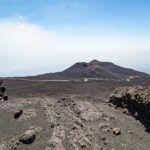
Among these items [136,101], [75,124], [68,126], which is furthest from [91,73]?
[68,126]

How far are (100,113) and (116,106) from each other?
5072mm

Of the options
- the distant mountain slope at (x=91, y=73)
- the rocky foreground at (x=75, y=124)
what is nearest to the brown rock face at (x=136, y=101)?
the rocky foreground at (x=75, y=124)

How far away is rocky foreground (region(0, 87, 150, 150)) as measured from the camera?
34.2 metres

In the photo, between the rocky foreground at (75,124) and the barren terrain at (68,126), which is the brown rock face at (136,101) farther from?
the barren terrain at (68,126)

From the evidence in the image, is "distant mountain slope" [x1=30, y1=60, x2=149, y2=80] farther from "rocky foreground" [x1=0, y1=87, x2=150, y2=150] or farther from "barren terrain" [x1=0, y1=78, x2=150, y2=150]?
"rocky foreground" [x1=0, y1=87, x2=150, y2=150]

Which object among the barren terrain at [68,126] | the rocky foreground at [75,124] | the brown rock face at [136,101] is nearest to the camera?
the barren terrain at [68,126]

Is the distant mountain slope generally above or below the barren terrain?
above

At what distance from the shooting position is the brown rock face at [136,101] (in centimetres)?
4316

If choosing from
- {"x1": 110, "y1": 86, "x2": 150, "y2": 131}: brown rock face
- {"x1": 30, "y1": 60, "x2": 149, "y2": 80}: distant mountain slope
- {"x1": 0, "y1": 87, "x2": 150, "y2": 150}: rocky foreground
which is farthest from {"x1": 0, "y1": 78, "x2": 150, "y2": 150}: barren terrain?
{"x1": 30, "y1": 60, "x2": 149, "y2": 80}: distant mountain slope

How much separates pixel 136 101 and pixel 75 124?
10642mm

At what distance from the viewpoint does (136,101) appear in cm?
4519

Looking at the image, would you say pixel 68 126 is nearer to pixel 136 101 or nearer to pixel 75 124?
pixel 75 124

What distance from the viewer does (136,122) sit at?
1725 inches

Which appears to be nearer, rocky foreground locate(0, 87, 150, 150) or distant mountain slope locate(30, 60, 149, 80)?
rocky foreground locate(0, 87, 150, 150)
